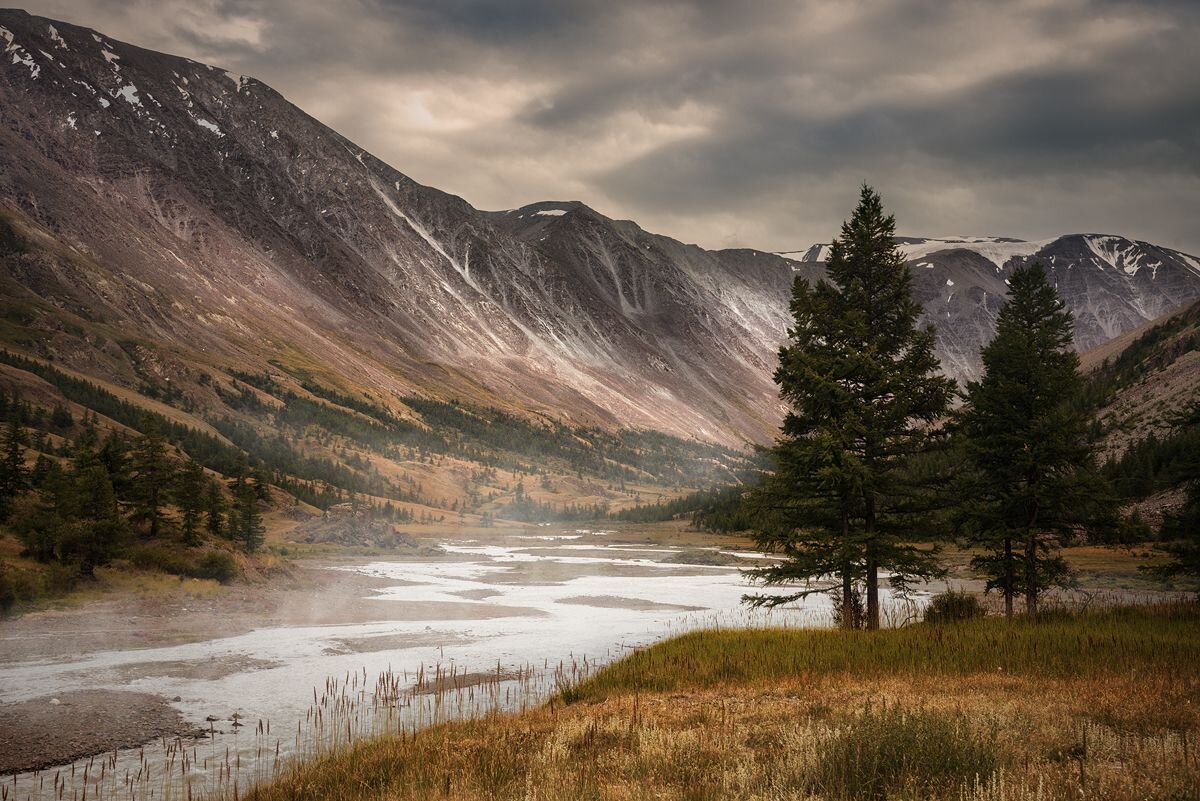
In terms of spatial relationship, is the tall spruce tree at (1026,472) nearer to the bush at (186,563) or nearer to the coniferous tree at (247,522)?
the bush at (186,563)

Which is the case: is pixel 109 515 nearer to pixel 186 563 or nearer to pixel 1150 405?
pixel 186 563

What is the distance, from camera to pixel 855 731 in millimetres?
10117

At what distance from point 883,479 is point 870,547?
214 centimetres

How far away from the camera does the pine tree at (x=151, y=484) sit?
44188mm

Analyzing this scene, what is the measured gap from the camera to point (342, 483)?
476 feet

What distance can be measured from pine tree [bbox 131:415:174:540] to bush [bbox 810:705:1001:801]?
45.1 metres

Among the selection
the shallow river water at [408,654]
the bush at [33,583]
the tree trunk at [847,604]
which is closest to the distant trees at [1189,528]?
the shallow river water at [408,654]

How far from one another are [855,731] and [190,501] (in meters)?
46.3

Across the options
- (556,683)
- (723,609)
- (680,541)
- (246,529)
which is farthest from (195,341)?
(556,683)

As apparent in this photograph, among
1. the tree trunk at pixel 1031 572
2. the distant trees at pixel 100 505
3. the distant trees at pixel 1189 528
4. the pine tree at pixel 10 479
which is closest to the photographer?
the tree trunk at pixel 1031 572

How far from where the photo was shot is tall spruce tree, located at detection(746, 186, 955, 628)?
2341cm

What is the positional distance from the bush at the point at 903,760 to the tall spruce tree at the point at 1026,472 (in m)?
18.3

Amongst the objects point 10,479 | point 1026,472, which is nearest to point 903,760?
point 1026,472

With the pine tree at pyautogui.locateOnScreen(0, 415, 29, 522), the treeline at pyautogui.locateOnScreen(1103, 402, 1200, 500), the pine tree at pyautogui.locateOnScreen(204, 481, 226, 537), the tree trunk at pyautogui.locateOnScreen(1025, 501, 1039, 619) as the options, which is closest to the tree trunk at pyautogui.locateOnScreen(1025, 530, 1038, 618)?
the tree trunk at pyautogui.locateOnScreen(1025, 501, 1039, 619)
